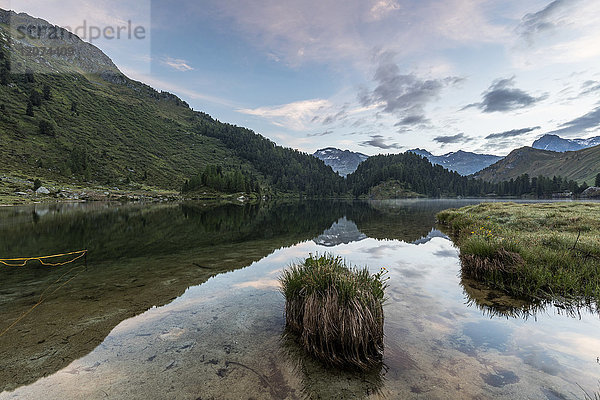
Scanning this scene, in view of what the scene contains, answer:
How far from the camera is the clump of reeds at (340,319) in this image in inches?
286

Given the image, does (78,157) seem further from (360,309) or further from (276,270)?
(360,309)

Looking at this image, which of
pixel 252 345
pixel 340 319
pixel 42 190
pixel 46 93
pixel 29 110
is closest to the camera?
pixel 340 319

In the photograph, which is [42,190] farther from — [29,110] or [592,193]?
[592,193]

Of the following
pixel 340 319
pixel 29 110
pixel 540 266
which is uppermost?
pixel 29 110

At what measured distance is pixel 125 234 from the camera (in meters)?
30.3

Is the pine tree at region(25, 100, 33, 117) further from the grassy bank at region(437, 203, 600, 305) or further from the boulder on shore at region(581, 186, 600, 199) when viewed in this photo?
the boulder on shore at region(581, 186, 600, 199)

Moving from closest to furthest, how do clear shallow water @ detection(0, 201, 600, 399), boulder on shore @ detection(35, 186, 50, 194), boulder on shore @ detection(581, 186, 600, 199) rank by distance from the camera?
clear shallow water @ detection(0, 201, 600, 399) → boulder on shore @ detection(35, 186, 50, 194) → boulder on shore @ detection(581, 186, 600, 199)

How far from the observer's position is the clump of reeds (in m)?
7.27

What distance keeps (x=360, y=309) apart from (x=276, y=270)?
35.6ft

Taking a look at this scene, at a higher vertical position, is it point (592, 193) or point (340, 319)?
point (592, 193)

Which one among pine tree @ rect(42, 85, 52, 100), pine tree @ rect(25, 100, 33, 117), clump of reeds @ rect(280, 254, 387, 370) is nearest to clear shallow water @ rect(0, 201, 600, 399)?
clump of reeds @ rect(280, 254, 387, 370)

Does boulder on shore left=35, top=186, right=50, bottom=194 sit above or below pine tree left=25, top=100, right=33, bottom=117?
below

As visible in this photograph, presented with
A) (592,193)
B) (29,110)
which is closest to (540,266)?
(29,110)

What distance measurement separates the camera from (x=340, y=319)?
295 inches
